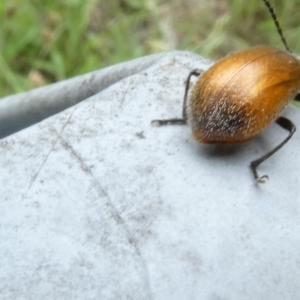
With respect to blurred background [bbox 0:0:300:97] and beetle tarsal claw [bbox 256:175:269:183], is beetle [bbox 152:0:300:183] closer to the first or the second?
beetle tarsal claw [bbox 256:175:269:183]

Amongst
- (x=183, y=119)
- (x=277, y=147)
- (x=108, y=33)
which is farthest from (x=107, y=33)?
(x=277, y=147)

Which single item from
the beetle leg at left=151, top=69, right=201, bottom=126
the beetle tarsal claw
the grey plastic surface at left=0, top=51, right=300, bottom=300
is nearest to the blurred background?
the beetle leg at left=151, top=69, right=201, bottom=126

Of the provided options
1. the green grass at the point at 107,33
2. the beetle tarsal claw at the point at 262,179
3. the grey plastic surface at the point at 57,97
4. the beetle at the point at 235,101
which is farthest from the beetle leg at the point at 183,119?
the green grass at the point at 107,33

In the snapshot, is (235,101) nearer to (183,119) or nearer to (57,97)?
(183,119)

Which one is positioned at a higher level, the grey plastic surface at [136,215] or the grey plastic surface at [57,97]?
the grey plastic surface at [136,215]

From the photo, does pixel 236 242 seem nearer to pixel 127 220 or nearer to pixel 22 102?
pixel 127 220

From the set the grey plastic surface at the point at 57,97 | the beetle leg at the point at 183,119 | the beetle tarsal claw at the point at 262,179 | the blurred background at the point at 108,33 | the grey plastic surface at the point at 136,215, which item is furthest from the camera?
the blurred background at the point at 108,33

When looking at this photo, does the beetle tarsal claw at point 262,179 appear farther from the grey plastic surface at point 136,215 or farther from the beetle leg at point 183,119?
the beetle leg at point 183,119
